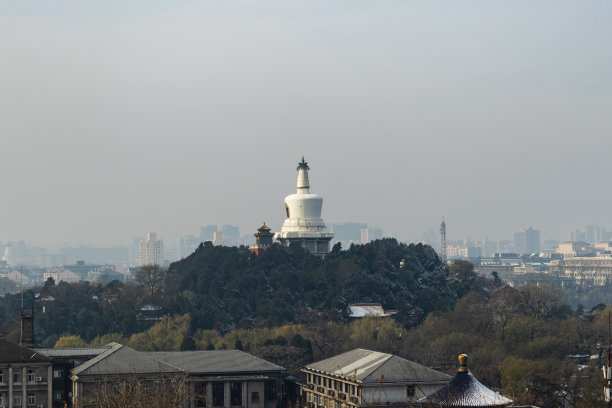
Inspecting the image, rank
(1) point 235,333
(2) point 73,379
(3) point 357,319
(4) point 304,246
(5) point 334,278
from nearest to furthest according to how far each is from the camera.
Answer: (2) point 73,379
(1) point 235,333
(3) point 357,319
(5) point 334,278
(4) point 304,246

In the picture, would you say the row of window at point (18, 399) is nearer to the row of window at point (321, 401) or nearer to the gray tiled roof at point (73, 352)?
the gray tiled roof at point (73, 352)

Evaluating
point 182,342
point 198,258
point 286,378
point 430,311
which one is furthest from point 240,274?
point 286,378

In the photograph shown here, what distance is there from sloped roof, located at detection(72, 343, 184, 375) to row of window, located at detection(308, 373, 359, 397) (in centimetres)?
673

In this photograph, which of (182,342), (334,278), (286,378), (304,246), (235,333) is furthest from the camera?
(304,246)

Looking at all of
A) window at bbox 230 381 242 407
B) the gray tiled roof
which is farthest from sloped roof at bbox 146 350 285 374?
the gray tiled roof

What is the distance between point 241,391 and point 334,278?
151ft

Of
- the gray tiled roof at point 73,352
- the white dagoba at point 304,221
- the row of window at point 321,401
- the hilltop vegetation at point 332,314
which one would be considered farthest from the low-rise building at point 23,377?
the white dagoba at point 304,221

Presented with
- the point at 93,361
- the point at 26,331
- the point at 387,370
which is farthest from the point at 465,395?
the point at 26,331

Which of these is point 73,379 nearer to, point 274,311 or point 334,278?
point 274,311

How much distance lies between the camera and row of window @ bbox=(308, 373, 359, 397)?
5767 cm

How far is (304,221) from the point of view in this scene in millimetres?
117750

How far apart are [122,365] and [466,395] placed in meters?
27.4

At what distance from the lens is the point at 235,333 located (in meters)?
90.8

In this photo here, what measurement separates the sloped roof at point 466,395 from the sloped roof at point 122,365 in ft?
80.4
